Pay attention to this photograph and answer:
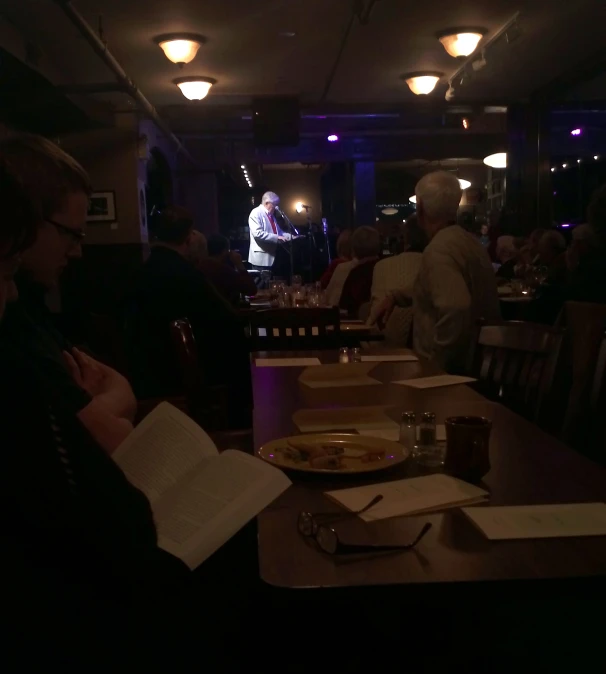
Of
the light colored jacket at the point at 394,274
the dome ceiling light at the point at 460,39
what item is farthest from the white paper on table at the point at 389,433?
the dome ceiling light at the point at 460,39

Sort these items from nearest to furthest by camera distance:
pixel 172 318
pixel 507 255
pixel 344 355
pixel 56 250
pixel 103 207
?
pixel 56 250 → pixel 344 355 → pixel 172 318 → pixel 507 255 → pixel 103 207

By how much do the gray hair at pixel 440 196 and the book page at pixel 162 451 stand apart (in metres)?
2.05

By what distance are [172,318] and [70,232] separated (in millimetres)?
1740

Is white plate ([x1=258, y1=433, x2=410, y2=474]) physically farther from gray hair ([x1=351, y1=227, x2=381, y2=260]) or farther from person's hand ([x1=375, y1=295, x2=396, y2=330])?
gray hair ([x1=351, y1=227, x2=381, y2=260])

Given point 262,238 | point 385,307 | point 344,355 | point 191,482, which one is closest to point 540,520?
point 191,482

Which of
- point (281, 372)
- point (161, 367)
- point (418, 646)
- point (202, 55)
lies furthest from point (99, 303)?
point (418, 646)

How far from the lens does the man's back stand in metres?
2.91

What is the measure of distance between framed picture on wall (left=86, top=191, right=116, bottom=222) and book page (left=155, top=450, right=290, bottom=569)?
7.85 metres

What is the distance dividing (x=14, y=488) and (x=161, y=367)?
8.65 feet

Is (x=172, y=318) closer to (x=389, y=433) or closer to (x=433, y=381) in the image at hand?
(x=433, y=381)

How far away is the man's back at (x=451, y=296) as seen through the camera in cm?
291

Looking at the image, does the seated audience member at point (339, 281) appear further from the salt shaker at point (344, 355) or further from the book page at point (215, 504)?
the book page at point (215, 504)

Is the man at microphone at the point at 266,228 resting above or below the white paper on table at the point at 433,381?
above

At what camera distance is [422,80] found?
7.58 meters
